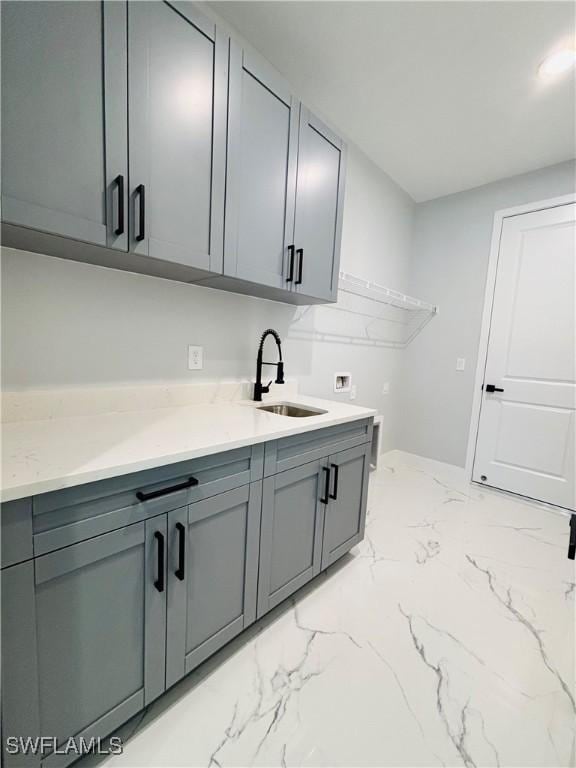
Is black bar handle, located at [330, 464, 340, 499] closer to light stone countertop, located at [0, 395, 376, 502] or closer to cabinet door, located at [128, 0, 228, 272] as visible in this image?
light stone countertop, located at [0, 395, 376, 502]

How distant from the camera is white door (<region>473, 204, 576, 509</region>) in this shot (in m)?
2.46

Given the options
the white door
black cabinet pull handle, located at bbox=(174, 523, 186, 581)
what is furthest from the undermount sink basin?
the white door

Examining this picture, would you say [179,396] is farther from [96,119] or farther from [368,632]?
[368,632]

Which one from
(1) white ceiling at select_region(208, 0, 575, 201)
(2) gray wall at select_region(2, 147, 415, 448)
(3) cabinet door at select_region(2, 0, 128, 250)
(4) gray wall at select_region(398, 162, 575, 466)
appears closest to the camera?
(3) cabinet door at select_region(2, 0, 128, 250)

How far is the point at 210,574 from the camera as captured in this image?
3.55ft

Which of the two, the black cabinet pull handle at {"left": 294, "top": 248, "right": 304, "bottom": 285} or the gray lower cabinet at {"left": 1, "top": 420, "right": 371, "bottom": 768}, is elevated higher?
the black cabinet pull handle at {"left": 294, "top": 248, "right": 304, "bottom": 285}

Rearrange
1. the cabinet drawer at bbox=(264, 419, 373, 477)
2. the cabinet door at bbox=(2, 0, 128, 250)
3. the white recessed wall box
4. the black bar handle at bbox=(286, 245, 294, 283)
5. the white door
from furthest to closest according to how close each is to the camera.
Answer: the white recessed wall box, the white door, the black bar handle at bbox=(286, 245, 294, 283), the cabinet drawer at bbox=(264, 419, 373, 477), the cabinet door at bbox=(2, 0, 128, 250)

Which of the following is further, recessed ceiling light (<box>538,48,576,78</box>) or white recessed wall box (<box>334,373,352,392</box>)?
white recessed wall box (<box>334,373,352,392</box>)

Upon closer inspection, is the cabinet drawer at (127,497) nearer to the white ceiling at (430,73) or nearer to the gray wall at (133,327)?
the gray wall at (133,327)

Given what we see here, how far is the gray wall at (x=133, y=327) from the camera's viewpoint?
3.74ft

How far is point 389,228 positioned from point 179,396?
2.48m

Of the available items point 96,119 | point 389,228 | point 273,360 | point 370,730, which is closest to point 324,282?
point 273,360

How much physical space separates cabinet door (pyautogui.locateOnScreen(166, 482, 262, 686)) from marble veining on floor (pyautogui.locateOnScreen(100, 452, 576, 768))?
16cm

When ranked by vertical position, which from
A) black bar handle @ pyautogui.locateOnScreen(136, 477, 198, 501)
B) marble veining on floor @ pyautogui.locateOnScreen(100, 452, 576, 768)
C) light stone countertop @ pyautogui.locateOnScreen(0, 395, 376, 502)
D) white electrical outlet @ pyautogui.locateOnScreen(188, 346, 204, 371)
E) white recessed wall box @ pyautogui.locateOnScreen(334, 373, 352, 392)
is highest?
white electrical outlet @ pyautogui.locateOnScreen(188, 346, 204, 371)
